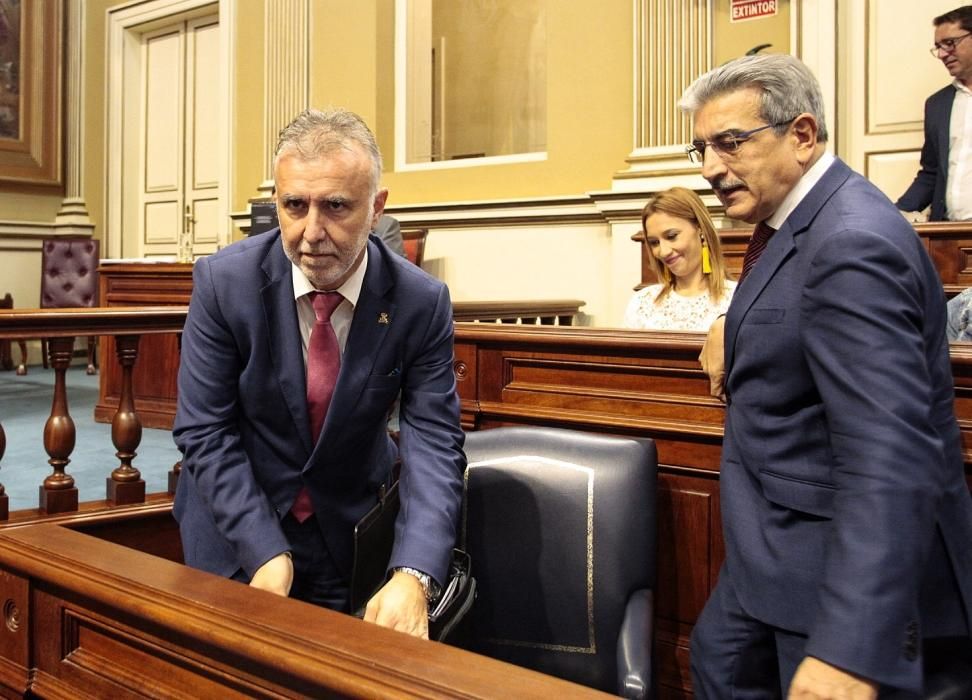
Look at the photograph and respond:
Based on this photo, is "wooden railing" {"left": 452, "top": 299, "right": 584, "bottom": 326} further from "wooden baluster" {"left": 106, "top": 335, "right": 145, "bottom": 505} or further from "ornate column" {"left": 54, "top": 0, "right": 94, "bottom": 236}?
"ornate column" {"left": 54, "top": 0, "right": 94, "bottom": 236}

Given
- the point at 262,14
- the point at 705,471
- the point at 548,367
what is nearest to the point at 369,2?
the point at 262,14

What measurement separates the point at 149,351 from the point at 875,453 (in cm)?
464

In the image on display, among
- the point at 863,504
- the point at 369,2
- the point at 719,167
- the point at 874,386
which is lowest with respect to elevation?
the point at 863,504

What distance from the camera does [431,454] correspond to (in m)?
1.62

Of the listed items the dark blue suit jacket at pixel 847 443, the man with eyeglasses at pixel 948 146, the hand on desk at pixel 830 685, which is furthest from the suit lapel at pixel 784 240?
the man with eyeglasses at pixel 948 146

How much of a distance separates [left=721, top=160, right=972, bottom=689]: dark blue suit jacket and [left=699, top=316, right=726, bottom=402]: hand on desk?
0.14 m

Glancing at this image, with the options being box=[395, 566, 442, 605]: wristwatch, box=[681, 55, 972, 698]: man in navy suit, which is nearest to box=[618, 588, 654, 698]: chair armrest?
box=[681, 55, 972, 698]: man in navy suit

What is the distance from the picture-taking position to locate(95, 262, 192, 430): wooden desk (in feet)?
16.7

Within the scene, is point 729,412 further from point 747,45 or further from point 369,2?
point 369,2

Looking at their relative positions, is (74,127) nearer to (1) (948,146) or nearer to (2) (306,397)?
(1) (948,146)

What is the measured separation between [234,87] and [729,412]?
659 centimetres

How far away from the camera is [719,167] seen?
136 centimetres

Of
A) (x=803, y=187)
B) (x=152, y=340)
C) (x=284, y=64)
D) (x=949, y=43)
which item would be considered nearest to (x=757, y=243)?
(x=803, y=187)

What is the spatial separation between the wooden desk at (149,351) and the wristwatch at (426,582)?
379 cm
